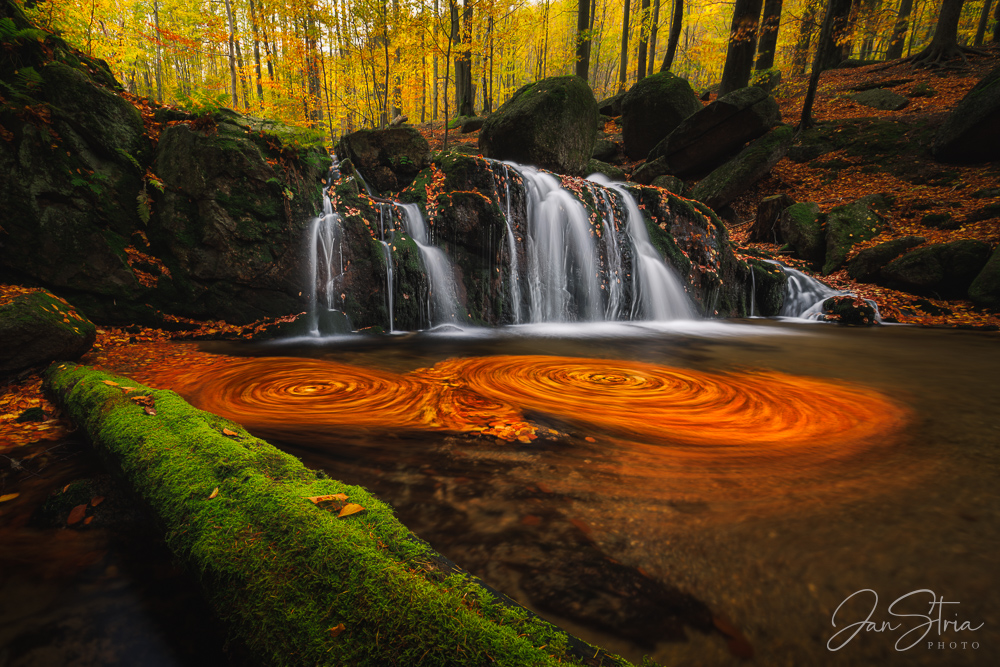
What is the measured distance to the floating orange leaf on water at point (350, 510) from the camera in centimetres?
156

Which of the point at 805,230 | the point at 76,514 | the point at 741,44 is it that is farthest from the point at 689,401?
the point at 741,44

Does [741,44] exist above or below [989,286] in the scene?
above

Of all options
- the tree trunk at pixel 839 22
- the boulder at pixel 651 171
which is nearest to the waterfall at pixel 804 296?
the boulder at pixel 651 171

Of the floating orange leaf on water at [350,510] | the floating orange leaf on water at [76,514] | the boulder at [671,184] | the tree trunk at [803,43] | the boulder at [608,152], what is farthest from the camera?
the tree trunk at [803,43]

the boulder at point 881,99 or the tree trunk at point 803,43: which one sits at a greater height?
→ the tree trunk at point 803,43

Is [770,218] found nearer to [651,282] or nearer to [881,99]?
[651,282]

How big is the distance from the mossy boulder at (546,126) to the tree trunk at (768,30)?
933 centimetres

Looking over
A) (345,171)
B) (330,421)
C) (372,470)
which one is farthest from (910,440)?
(345,171)

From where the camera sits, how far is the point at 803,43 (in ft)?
70.5

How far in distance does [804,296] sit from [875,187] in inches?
236

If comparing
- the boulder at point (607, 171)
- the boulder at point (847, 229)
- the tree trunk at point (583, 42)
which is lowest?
the boulder at point (847, 229)

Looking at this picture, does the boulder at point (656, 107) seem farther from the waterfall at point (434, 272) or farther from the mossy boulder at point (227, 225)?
the mossy boulder at point (227, 225)

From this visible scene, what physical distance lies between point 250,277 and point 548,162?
8924 millimetres

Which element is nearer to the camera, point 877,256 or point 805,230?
point 877,256
